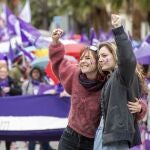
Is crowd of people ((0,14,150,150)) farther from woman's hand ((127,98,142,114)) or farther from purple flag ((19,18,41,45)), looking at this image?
purple flag ((19,18,41,45))

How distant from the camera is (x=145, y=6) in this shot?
32.7 metres

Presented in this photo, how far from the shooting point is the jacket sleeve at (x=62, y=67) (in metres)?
5.84

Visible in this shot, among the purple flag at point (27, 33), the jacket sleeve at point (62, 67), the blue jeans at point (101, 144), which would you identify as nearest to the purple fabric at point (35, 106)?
the jacket sleeve at point (62, 67)

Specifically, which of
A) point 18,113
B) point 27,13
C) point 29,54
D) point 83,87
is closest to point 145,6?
point 27,13

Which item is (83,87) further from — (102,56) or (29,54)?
(29,54)

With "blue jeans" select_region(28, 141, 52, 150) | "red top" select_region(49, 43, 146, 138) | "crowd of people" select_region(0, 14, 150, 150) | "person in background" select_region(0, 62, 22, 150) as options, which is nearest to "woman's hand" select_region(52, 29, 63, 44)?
"crowd of people" select_region(0, 14, 150, 150)

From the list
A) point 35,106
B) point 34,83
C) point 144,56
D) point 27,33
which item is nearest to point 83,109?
point 35,106

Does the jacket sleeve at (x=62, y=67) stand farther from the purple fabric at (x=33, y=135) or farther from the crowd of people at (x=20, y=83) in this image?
the crowd of people at (x=20, y=83)

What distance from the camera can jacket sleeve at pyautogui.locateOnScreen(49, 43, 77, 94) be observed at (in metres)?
5.84

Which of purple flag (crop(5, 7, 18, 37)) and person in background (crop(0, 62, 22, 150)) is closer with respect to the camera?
person in background (crop(0, 62, 22, 150))

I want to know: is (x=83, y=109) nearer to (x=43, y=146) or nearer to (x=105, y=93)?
(x=105, y=93)

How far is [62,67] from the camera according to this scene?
596 cm

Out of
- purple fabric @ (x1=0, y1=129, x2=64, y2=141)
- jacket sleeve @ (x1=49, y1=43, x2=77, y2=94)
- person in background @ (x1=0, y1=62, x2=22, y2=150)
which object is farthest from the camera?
person in background @ (x1=0, y1=62, x2=22, y2=150)

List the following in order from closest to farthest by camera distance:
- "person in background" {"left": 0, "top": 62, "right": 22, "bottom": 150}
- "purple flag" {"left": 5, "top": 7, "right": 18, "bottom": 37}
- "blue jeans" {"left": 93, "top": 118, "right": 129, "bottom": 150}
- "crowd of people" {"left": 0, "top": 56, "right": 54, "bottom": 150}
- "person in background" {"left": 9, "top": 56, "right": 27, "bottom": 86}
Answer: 1. "blue jeans" {"left": 93, "top": 118, "right": 129, "bottom": 150}
2. "crowd of people" {"left": 0, "top": 56, "right": 54, "bottom": 150}
3. "person in background" {"left": 0, "top": 62, "right": 22, "bottom": 150}
4. "person in background" {"left": 9, "top": 56, "right": 27, "bottom": 86}
5. "purple flag" {"left": 5, "top": 7, "right": 18, "bottom": 37}
